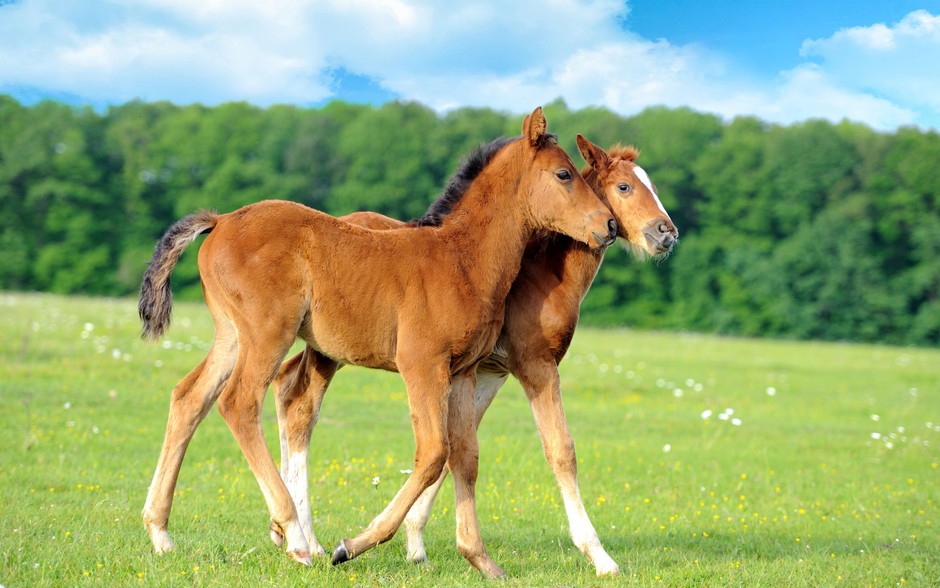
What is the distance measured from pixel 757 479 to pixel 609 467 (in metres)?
1.72

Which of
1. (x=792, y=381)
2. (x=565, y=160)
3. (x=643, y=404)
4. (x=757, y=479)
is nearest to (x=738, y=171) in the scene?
(x=792, y=381)

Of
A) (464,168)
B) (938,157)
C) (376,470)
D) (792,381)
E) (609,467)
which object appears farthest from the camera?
(938,157)

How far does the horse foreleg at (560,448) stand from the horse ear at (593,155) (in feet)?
5.09

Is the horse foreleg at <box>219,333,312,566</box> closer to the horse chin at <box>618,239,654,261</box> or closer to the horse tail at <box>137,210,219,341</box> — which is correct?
the horse tail at <box>137,210,219,341</box>

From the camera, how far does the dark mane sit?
21.0 feet

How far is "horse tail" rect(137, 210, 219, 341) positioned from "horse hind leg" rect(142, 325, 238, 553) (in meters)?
0.38

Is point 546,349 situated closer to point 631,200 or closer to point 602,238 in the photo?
point 602,238

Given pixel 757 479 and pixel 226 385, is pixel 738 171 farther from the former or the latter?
pixel 226 385

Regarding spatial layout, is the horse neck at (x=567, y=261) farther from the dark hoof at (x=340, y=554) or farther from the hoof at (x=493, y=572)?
the dark hoof at (x=340, y=554)

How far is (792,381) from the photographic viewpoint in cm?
2170

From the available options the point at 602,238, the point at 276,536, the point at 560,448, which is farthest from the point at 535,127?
the point at 276,536

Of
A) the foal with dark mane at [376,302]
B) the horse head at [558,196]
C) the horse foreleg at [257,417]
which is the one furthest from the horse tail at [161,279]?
the horse head at [558,196]

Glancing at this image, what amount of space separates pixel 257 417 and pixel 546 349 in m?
2.02

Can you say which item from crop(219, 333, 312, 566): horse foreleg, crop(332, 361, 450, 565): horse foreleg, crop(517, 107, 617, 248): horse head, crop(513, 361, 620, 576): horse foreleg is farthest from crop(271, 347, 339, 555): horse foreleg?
crop(517, 107, 617, 248): horse head
